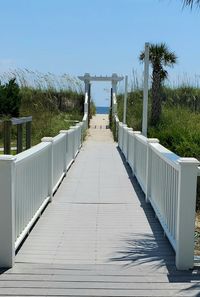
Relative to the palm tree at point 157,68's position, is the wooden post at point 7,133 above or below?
below

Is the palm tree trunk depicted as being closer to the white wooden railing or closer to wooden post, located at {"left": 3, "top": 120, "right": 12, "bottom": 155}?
wooden post, located at {"left": 3, "top": 120, "right": 12, "bottom": 155}

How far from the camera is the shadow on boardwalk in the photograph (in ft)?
18.1

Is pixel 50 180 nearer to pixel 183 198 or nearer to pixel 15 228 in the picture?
pixel 15 228

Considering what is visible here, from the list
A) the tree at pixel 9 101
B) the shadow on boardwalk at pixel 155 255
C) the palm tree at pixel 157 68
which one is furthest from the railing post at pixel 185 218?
the tree at pixel 9 101

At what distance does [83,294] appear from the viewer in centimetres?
504

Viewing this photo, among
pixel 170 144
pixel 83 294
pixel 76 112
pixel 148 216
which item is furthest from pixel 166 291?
pixel 76 112

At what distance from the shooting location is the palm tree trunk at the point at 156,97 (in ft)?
93.3

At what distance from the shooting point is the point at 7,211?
5719 millimetres

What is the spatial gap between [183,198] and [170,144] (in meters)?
14.8

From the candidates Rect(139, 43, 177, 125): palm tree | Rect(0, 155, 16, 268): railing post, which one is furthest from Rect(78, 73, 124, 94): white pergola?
Rect(0, 155, 16, 268): railing post

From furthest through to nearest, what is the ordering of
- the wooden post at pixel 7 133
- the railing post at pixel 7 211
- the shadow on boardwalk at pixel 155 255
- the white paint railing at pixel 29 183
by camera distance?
the wooden post at pixel 7 133 < the white paint railing at pixel 29 183 < the railing post at pixel 7 211 < the shadow on boardwalk at pixel 155 255

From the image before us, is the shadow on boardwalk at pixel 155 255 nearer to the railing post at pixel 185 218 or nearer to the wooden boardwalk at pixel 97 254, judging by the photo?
the wooden boardwalk at pixel 97 254

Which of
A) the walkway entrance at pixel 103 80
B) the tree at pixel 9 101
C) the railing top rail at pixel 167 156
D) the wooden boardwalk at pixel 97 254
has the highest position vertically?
the walkway entrance at pixel 103 80

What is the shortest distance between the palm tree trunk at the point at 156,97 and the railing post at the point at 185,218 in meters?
22.8
